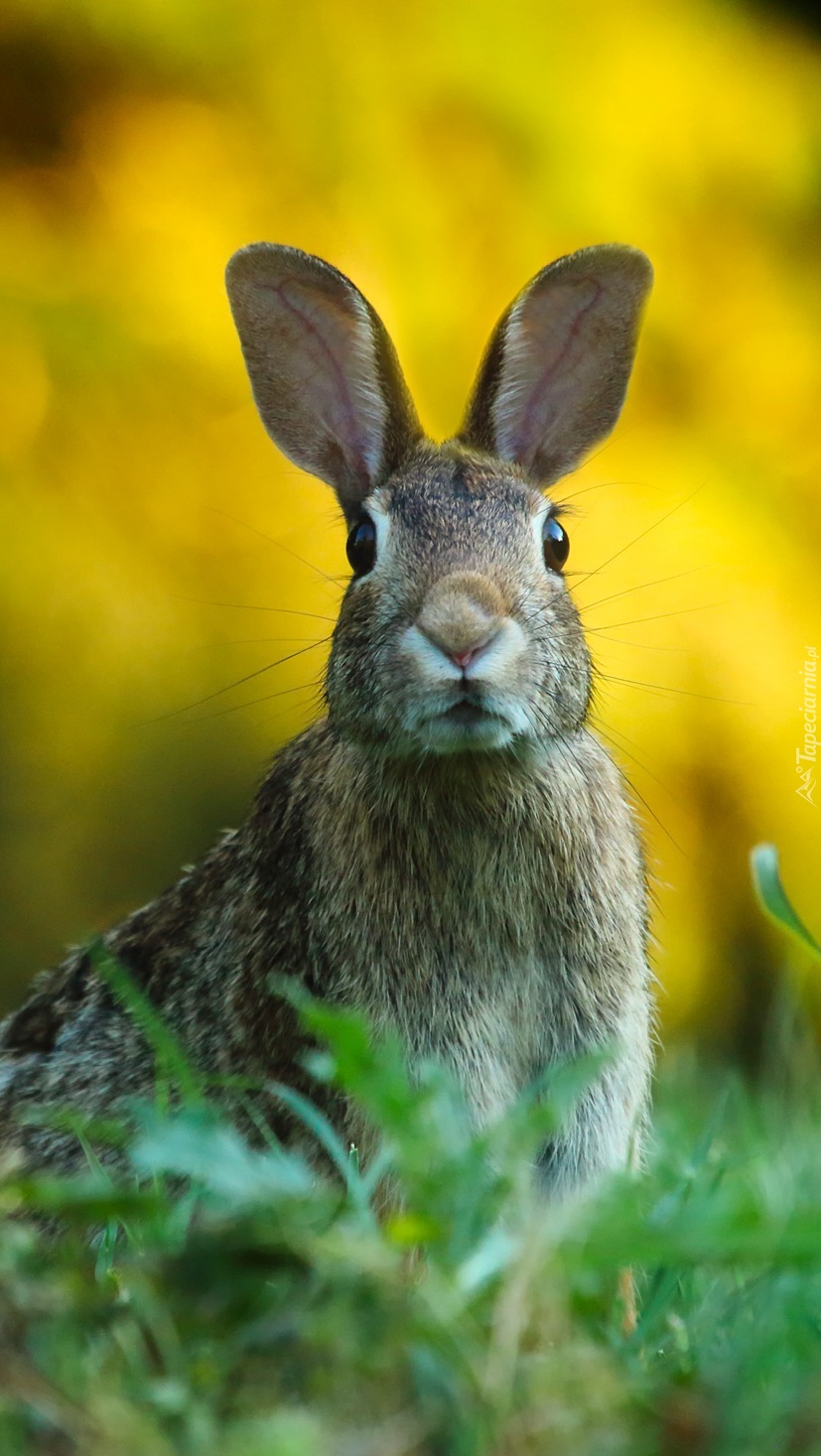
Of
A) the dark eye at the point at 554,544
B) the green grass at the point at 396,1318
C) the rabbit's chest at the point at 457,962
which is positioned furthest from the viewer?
the dark eye at the point at 554,544

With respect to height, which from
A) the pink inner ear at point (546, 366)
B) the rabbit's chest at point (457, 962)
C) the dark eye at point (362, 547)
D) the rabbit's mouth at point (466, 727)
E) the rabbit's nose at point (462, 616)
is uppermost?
the pink inner ear at point (546, 366)

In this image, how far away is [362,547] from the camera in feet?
10.1

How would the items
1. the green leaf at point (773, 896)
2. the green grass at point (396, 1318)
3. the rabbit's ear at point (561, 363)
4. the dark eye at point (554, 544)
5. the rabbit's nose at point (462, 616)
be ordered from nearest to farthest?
the green grass at point (396, 1318), the green leaf at point (773, 896), the rabbit's nose at point (462, 616), the dark eye at point (554, 544), the rabbit's ear at point (561, 363)

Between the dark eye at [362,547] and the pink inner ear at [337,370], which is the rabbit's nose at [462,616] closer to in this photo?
the dark eye at [362,547]

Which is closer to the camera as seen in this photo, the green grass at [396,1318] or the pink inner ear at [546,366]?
the green grass at [396,1318]

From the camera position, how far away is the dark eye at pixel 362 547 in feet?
10.0

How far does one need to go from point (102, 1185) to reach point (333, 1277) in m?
0.34

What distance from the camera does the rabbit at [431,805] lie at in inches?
107

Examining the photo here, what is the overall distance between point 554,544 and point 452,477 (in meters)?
0.23

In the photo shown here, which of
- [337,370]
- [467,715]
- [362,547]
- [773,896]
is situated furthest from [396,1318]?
[337,370]

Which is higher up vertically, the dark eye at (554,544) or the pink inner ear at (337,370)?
the pink inner ear at (337,370)

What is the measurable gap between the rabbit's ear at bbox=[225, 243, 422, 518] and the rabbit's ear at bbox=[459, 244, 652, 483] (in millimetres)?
177

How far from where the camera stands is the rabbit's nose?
8.40 feet

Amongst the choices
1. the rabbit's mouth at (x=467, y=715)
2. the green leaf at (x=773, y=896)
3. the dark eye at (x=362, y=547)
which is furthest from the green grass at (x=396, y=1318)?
the dark eye at (x=362, y=547)
